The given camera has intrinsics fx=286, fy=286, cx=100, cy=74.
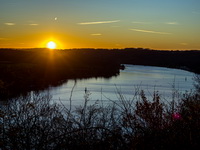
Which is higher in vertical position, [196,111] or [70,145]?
[196,111]

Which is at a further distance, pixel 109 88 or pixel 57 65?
pixel 57 65

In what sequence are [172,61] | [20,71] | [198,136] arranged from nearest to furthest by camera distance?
[198,136] → [20,71] → [172,61]

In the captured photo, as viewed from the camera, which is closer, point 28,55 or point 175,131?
point 175,131

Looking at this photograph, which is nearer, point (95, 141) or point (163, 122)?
point (95, 141)

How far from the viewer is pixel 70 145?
2891 mm

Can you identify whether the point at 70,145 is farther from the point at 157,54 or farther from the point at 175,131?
the point at 157,54

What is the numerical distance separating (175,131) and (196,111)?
64cm

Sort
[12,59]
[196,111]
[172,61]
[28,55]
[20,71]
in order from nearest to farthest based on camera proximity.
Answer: [196,111]
[20,71]
[12,59]
[28,55]
[172,61]

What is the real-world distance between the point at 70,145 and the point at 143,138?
2.43 ft

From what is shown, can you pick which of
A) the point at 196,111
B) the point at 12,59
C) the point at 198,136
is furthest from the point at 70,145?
the point at 12,59

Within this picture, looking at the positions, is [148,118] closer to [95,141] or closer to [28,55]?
[95,141]

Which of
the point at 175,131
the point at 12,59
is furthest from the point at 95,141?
the point at 12,59

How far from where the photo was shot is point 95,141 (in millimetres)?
2949

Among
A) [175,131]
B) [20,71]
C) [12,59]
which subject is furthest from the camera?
[12,59]
